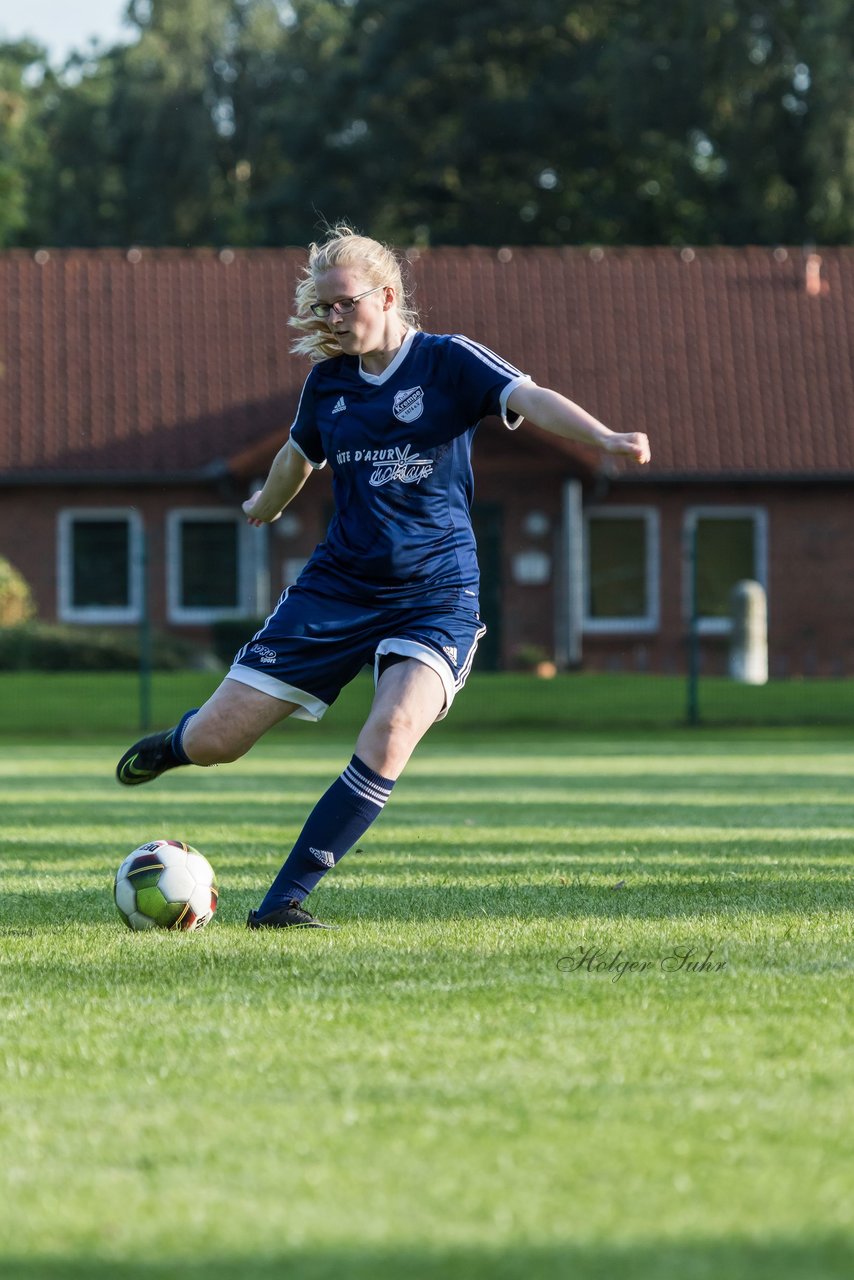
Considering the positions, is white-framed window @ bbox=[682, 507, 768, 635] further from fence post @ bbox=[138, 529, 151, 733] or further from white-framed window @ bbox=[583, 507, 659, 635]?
fence post @ bbox=[138, 529, 151, 733]

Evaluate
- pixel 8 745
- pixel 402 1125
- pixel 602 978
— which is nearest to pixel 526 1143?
pixel 402 1125

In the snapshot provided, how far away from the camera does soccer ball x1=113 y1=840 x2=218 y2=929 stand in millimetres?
5723

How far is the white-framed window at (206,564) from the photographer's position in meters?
31.5

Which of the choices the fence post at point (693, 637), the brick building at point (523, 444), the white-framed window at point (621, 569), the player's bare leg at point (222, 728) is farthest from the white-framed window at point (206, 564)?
the player's bare leg at point (222, 728)

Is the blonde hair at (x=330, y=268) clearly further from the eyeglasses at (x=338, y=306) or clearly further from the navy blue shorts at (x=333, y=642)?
the navy blue shorts at (x=333, y=642)

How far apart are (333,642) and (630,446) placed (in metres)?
1.14

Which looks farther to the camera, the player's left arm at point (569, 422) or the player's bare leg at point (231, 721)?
the player's bare leg at point (231, 721)

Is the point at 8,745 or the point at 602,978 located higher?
the point at 602,978

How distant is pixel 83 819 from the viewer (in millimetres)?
10094

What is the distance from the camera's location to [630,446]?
17.3 feet

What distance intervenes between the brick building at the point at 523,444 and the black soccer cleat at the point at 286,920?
2450 cm

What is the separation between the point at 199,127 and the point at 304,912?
144 feet

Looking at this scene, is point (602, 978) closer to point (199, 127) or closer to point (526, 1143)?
point (526, 1143)

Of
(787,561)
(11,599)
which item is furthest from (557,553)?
(11,599)
